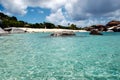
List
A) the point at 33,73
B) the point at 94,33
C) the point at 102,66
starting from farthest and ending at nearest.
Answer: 1. the point at 94,33
2. the point at 102,66
3. the point at 33,73

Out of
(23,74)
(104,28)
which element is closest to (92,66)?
(23,74)

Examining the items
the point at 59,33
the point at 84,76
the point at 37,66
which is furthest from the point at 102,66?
the point at 59,33

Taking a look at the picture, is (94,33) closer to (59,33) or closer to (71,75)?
(59,33)

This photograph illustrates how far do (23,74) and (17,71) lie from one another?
0.90 metres

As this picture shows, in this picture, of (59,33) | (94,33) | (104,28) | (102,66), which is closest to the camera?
(102,66)

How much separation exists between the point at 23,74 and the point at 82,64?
15.1 ft

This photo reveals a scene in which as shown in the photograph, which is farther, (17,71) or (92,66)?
(92,66)

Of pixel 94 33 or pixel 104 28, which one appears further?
pixel 104 28

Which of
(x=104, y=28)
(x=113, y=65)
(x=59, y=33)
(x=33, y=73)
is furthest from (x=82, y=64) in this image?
(x=104, y=28)

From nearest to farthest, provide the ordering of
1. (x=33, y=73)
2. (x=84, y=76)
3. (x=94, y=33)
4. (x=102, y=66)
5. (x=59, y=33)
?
(x=84, y=76) < (x=33, y=73) < (x=102, y=66) < (x=59, y=33) < (x=94, y=33)

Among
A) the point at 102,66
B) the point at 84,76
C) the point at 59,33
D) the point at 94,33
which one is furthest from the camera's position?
the point at 94,33

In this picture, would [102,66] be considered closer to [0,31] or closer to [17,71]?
[17,71]

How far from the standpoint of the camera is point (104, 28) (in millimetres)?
135375

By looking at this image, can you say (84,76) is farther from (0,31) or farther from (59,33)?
(0,31)
